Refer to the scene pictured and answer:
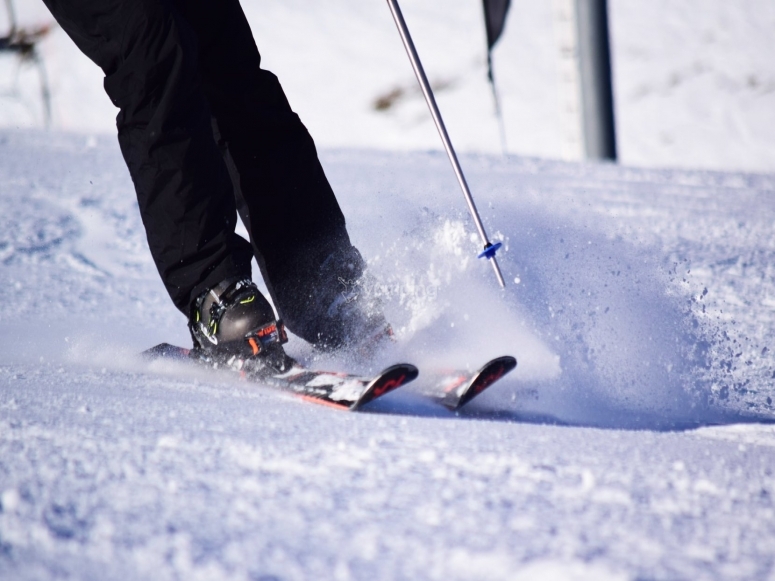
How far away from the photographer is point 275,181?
2105 mm

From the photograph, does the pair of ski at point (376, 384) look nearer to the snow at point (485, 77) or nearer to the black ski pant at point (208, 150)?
the black ski pant at point (208, 150)

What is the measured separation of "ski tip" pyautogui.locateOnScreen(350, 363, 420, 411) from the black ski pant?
0.50m

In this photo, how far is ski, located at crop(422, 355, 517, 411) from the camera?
1.57 metres

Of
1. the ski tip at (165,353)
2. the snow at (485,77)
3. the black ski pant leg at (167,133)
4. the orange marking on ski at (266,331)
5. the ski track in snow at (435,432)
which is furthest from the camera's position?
the snow at (485,77)

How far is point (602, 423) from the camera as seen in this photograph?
1560 mm

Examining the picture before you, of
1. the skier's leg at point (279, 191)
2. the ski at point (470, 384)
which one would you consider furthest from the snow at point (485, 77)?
the ski at point (470, 384)

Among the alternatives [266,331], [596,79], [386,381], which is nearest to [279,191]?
[266,331]

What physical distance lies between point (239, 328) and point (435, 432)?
652 mm

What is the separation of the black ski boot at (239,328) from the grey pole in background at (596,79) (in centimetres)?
591

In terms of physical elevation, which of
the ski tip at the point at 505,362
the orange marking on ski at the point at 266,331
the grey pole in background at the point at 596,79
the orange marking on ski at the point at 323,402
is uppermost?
the grey pole in background at the point at 596,79

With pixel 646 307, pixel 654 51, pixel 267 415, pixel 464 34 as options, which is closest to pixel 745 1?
pixel 654 51

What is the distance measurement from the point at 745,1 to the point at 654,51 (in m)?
2.31

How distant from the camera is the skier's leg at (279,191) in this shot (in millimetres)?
2012

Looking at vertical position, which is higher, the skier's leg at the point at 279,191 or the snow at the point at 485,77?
the snow at the point at 485,77
